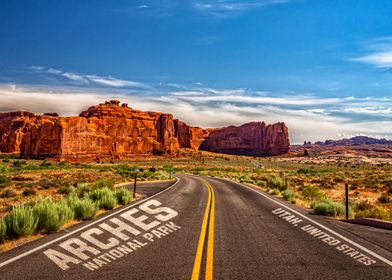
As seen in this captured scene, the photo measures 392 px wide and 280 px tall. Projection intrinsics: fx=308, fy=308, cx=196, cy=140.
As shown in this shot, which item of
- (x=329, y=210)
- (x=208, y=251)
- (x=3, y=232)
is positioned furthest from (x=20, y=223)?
(x=329, y=210)

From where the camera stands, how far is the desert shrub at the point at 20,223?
745 cm

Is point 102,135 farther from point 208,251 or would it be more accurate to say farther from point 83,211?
point 208,251

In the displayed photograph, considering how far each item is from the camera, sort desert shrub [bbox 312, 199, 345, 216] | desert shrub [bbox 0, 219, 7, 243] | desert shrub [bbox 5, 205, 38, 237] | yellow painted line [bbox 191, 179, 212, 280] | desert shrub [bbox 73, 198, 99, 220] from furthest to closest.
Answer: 1. desert shrub [bbox 312, 199, 345, 216]
2. desert shrub [bbox 73, 198, 99, 220]
3. desert shrub [bbox 5, 205, 38, 237]
4. desert shrub [bbox 0, 219, 7, 243]
5. yellow painted line [bbox 191, 179, 212, 280]

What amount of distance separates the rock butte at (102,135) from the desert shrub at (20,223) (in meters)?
98.8

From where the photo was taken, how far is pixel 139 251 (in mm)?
6383

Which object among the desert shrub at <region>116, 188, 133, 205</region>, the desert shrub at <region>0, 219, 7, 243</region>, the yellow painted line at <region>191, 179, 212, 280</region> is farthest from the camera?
the desert shrub at <region>116, 188, 133, 205</region>

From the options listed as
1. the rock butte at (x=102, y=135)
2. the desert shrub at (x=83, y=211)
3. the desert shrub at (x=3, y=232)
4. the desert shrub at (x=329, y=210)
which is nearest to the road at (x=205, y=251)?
the desert shrub at (x=83, y=211)

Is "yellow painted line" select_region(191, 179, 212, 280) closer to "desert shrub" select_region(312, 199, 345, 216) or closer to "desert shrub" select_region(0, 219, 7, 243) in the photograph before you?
"desert shrub" select_region(0, 219, 7, 243)

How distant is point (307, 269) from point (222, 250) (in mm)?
1772

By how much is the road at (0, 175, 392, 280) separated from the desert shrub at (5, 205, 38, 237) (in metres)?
0.57

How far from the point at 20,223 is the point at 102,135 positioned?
118 meters

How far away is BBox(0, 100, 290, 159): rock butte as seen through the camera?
104688mm

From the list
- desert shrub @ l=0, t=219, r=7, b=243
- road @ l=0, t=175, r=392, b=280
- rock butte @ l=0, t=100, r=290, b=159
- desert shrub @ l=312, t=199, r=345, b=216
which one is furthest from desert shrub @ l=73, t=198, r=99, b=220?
rock butte @ l=0, t=100, r=290, b=159

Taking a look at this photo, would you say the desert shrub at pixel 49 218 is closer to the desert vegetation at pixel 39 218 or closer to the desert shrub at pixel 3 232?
the desert vegetation at pixel 39 218
